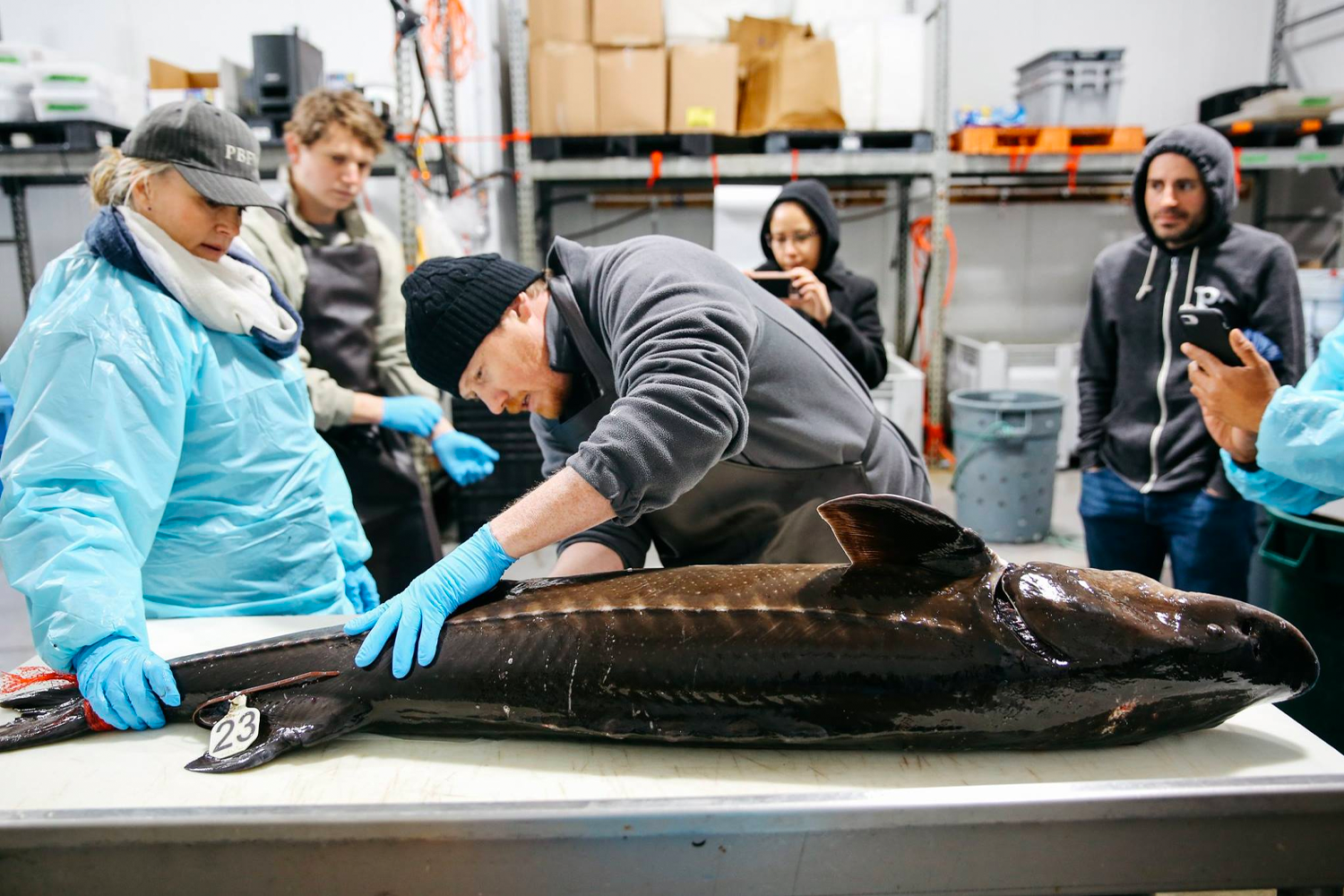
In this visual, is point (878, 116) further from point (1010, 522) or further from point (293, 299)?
point (293, 299)

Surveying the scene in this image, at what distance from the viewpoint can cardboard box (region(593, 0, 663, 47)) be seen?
5.03 meters

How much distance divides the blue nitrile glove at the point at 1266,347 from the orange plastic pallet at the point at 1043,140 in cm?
345

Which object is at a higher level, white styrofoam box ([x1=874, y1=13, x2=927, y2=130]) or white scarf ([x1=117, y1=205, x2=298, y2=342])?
white styrofoam box ([x1=874, y1=13, x2=927, y2=130])

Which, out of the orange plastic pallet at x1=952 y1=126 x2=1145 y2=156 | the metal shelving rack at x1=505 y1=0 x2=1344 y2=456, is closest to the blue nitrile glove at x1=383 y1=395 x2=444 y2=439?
the metal shelving rack at x1=505 y1=0 x2=1344 y2=456

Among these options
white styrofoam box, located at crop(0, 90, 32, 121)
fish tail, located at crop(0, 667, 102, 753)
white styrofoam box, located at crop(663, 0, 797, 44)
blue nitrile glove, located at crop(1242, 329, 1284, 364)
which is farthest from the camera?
white styrofoam box, located at crop(663, 0, 797, 44)

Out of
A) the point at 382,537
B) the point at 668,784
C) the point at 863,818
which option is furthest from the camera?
the point at 382,537

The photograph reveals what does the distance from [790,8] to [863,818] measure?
21.0 feet

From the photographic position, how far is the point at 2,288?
6539 mm

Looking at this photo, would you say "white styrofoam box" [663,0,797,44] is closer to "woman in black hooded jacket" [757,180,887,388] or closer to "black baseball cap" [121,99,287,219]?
"woman in black hooded jacket" [757,180,887,388]

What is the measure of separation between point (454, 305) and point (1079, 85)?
5.39m

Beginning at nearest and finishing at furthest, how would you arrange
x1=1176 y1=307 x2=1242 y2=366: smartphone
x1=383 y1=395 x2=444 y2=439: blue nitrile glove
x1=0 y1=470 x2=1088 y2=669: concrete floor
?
x1=1176 y1=307 x2=1242 y2=366: smartphone < x1=383 y1=395 x2=444 y2=439: blue nitrile glove < x1=0 y1=470 x2=1088 y2=669: concrete floor

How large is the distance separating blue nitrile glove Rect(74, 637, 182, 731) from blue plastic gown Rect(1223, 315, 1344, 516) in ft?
6.67

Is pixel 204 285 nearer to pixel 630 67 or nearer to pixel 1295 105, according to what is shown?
pixel 630 67

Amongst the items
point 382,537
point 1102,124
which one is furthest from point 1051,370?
point 382,537
